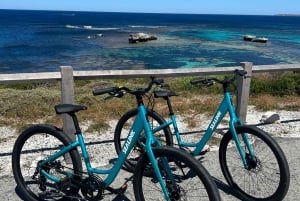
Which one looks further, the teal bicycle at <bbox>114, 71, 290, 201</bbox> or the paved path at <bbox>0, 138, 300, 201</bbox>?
the paved path at <bbox>0, 138, 300, 201</bbox>

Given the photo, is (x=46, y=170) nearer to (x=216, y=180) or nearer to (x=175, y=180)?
(x=175, y=180)

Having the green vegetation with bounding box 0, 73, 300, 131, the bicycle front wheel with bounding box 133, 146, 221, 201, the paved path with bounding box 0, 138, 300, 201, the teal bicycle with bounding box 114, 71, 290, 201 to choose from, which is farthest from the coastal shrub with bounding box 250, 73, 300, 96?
the bicycle front wheel with bounding box 133, 146, 221, 201

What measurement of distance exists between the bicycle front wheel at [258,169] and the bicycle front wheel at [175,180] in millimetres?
630

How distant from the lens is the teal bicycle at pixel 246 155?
359cm

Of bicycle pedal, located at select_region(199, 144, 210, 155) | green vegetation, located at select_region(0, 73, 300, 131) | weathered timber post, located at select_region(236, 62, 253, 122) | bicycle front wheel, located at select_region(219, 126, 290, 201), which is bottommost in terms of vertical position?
green vegetation, located at select_region(0, 73, 300, 131)

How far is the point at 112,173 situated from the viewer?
336 cm

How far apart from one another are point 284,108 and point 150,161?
5554 millimetres

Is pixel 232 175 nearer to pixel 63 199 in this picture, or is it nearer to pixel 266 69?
pixel 63 199

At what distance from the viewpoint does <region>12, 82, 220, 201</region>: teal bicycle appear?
298 centimetres

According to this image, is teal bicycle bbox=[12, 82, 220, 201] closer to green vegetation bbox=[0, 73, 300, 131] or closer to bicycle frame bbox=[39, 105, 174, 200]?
bicycle frame bbox=[39, 105, 174, 200]

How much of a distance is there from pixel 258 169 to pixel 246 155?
0.22 meters

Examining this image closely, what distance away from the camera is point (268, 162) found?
154 inches

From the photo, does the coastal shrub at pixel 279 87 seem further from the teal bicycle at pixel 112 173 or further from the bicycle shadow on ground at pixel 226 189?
the teal bicycle at pixel 112 173

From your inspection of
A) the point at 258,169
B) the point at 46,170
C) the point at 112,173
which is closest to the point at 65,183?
the point at 46,170
